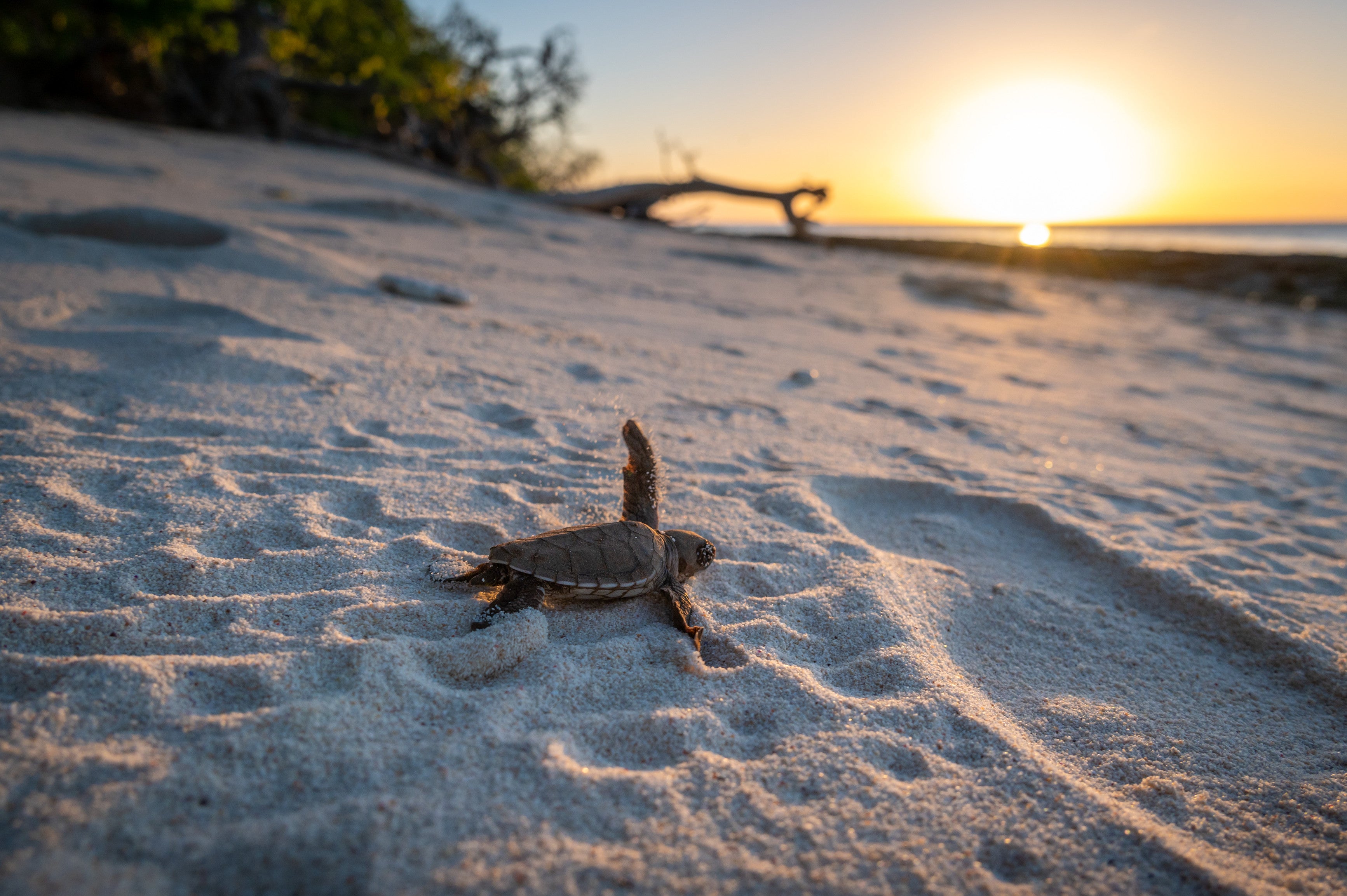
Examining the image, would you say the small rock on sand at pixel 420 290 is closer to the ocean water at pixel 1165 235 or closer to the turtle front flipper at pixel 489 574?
the turtle front flipper at pixel 489 574

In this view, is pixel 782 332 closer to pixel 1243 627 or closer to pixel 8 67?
pixel 1243 627

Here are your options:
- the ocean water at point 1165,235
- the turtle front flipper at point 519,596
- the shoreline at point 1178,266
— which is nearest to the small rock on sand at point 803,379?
the turtle front flipper at point 519,596

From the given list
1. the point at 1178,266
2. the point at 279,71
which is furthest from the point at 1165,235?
the point at 279,71

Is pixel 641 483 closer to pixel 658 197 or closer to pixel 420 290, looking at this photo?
pixel 420 290

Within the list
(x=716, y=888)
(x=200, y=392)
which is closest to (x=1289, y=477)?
(x=716, y=888)

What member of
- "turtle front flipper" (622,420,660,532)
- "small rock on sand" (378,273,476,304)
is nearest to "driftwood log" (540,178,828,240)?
"small rock on sand" (378,273,476,304)

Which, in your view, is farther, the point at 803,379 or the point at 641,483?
the point at 803,379

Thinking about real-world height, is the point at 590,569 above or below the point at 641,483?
below
